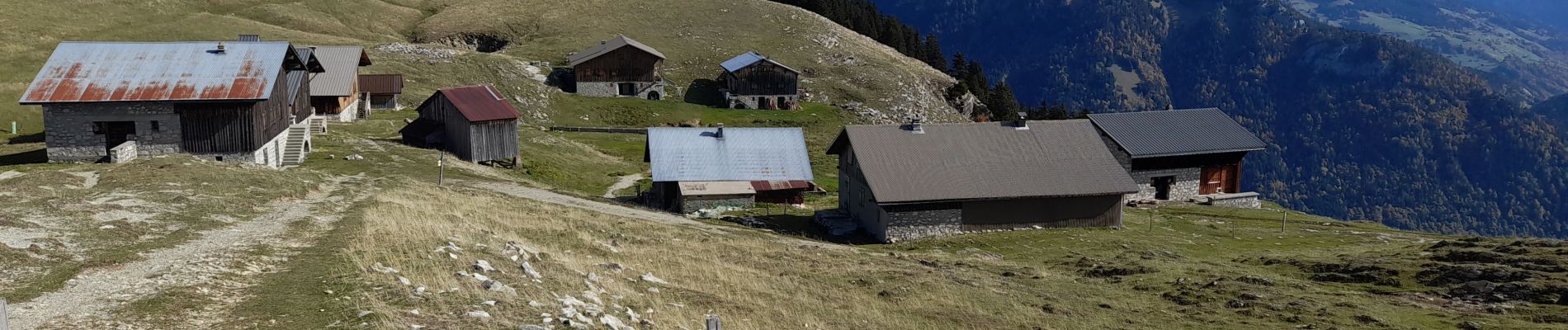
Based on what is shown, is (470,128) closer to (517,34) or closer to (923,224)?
(923,224)

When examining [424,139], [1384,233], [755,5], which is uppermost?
[755,5]

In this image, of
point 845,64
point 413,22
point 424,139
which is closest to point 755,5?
point 845,64

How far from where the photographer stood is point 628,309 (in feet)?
76.8

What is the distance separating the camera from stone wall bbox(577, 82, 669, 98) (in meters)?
102

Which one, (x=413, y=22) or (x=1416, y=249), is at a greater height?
(x=413, y=22)

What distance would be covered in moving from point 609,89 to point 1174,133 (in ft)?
183

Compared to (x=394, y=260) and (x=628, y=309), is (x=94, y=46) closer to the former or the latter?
(x=394, y=260)

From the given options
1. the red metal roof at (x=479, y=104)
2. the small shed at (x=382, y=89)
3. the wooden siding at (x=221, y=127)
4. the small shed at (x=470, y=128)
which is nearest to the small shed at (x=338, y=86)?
the small shed at (x=382, y=89)

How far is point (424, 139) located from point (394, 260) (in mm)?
39943

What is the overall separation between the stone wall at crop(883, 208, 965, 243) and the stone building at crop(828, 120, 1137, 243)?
1.5 inches

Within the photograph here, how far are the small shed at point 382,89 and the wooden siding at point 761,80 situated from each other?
34495mm

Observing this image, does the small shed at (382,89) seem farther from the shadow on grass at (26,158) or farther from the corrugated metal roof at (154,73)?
the corrugated metal roof at (154,73)

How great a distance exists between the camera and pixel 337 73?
73375 millimetres

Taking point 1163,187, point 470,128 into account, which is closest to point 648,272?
point 470,128
